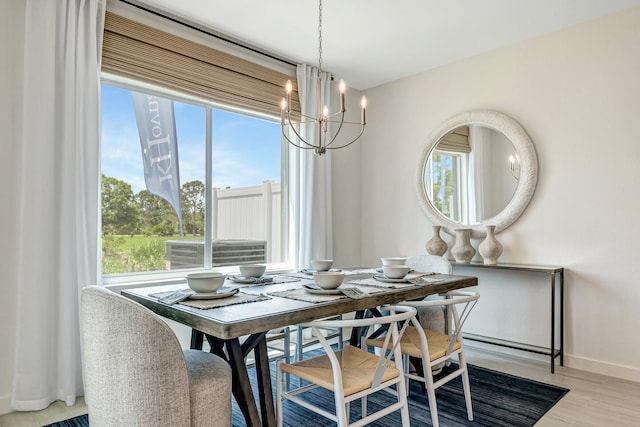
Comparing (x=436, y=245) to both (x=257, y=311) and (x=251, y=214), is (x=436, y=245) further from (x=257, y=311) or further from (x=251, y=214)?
(x=257, y=311)

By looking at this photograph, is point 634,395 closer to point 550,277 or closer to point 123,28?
point 550,277

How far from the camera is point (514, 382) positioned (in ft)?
8.89

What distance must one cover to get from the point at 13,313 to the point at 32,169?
824 mm

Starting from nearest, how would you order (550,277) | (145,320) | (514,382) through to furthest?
(145,320) < (514,382) < (550,277)

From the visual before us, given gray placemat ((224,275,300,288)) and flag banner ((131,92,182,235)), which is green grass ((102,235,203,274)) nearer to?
flag banner ((131,92,182,235))

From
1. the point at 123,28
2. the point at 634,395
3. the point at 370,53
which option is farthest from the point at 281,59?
the point at 634,395

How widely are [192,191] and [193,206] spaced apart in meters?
0.12

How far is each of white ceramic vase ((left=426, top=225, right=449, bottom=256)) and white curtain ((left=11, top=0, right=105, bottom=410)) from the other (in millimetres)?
2581

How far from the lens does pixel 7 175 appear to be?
2330 mm

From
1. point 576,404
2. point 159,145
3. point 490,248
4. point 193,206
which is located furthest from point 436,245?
point 159,145

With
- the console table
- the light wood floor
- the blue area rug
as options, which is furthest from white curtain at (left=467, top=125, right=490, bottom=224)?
the blue area rug

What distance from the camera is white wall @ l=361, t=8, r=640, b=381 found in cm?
280

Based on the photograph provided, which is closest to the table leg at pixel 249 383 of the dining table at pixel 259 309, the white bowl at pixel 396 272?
the dining table at pixel 259 309

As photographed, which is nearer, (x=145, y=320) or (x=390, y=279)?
(x=145, y=320)
